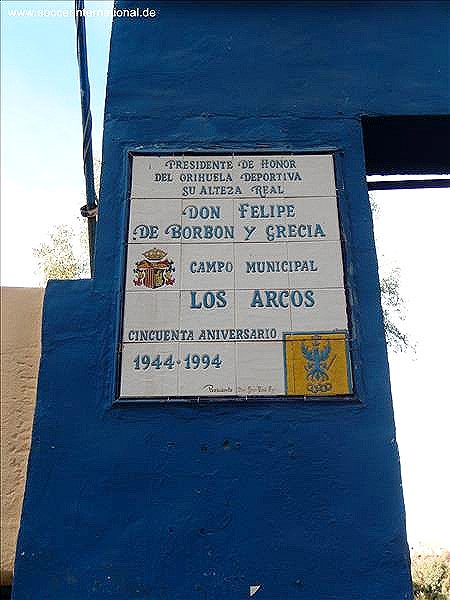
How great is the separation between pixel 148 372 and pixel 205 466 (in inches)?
19.6

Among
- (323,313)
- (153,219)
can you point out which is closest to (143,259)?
(153,219)

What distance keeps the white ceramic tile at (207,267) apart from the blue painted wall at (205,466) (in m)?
0.33

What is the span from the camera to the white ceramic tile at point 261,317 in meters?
3.08

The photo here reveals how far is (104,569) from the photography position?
104 inches

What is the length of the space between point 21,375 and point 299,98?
7.02 ft

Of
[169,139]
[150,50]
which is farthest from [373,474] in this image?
[150,50]

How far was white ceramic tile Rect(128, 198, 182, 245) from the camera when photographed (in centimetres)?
330

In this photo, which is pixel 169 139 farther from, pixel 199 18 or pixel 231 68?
pixel 199 18

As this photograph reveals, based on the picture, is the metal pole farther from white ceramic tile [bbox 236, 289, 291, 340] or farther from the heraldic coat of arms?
white ceramic tile [bbox 236, 289, 291, 340]

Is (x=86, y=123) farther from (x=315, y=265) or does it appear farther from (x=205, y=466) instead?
(x=205, y=466)

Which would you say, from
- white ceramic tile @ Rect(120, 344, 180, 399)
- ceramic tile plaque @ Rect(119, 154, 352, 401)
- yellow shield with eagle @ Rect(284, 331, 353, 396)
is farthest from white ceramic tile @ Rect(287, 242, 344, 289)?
white ceramic tile @ Rect(120, 344, 180, 399)

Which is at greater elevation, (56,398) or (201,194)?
(201,194)

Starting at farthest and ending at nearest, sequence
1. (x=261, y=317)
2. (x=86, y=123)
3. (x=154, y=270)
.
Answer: (x=86, y=123), (x=154, y=270), (x=261, y=317)

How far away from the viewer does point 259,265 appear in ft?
10.6
